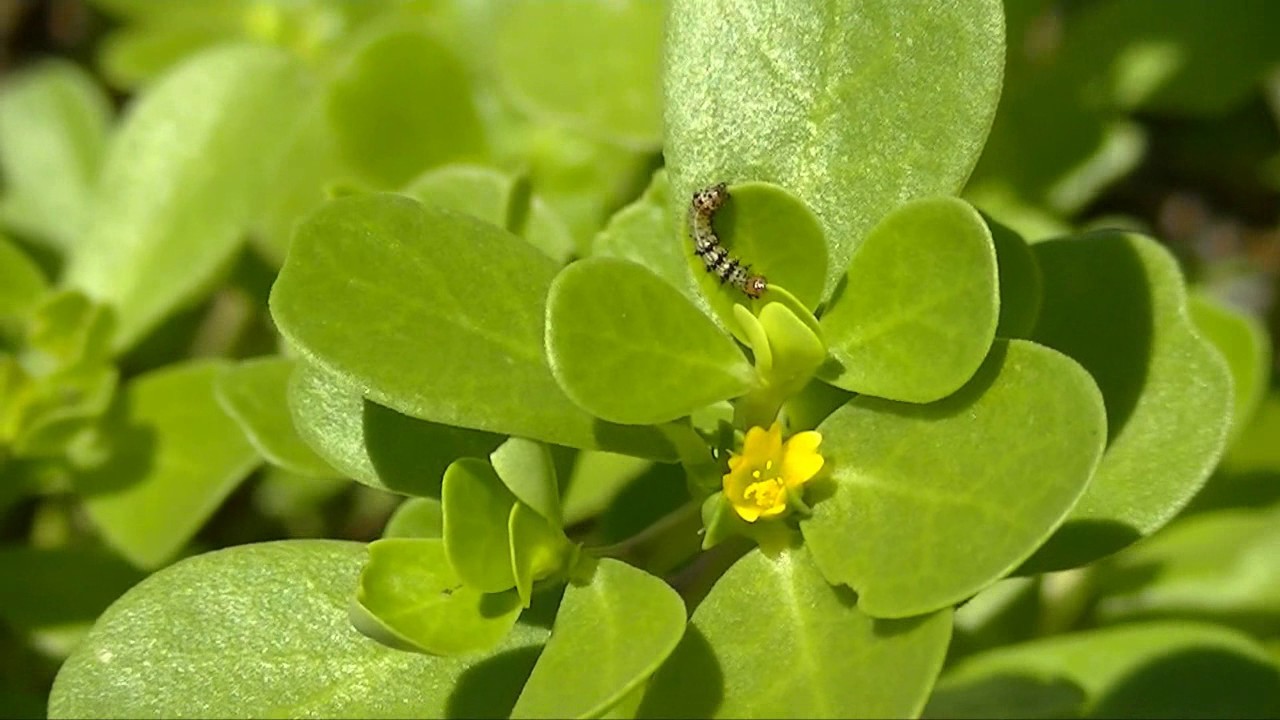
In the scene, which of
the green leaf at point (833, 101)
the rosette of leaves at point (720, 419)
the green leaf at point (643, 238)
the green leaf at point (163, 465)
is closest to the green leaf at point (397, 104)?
the green leaf at point (163, 465)

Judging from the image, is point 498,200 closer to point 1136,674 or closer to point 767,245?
point 767,245

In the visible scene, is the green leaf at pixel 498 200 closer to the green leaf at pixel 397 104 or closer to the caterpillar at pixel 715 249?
the caterpillar at pixel 715 249

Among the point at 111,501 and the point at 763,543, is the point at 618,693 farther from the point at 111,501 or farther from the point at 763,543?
the point at 111,501

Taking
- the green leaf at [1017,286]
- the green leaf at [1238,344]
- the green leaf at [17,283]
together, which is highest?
the green leaf at [1017,286]

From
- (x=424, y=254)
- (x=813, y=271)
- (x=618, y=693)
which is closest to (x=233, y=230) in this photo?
(x=424, y=254)

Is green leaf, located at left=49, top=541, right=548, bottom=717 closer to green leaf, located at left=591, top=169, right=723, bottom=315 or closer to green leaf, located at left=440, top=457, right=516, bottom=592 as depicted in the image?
green leaf, located at left=440, top=457, right=516, bottom=592
